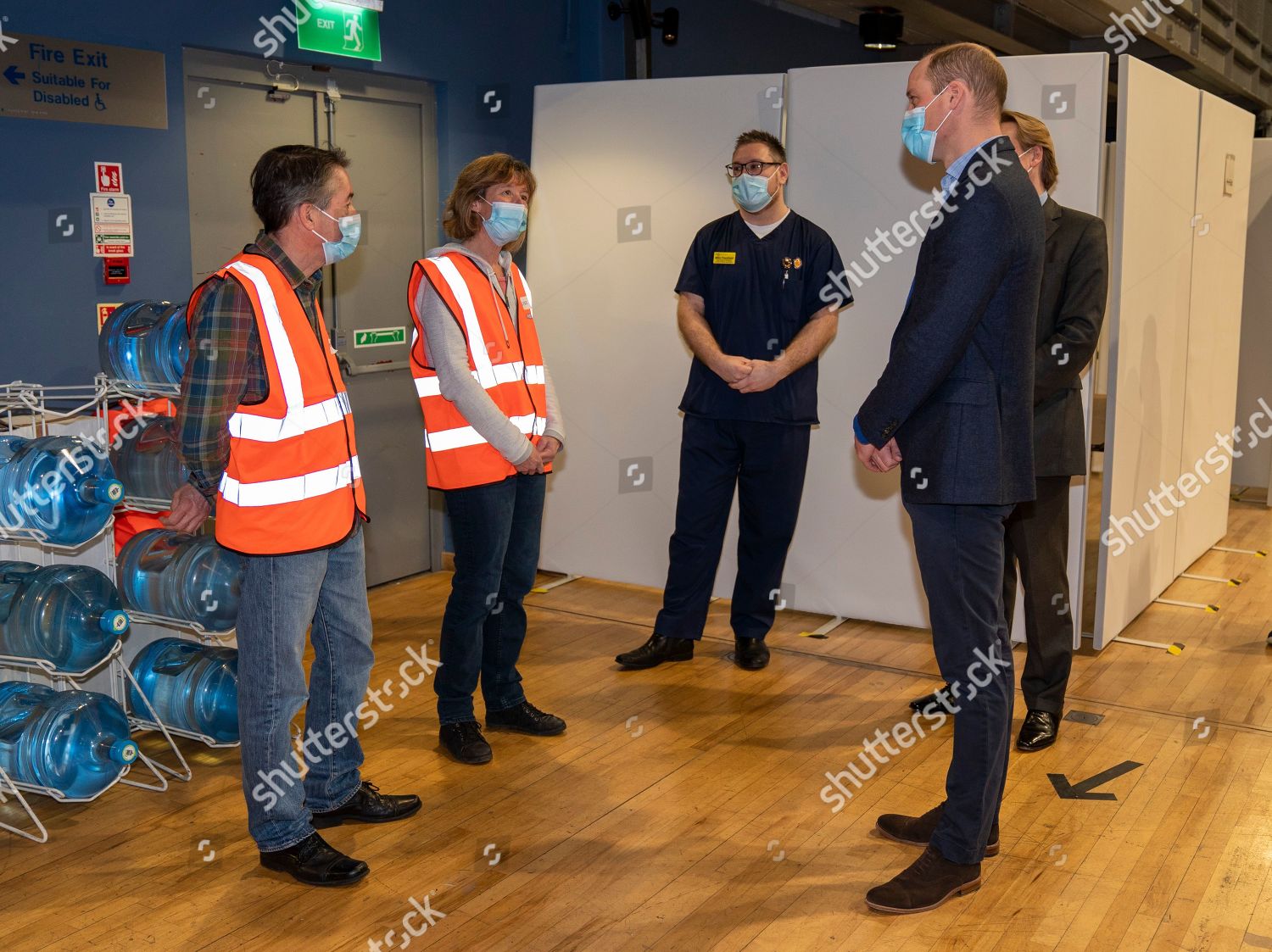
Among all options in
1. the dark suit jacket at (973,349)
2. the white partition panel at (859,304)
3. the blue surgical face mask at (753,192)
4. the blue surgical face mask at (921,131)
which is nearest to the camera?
the dark suit jacket at (973,349)

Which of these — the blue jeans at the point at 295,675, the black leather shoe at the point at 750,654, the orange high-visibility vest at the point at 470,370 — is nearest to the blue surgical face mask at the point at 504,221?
the orange high-visibility vest at the point at 470,370

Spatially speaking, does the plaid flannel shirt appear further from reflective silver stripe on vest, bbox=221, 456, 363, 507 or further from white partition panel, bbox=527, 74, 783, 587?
white partition panel, bbox=527, 74, 783, 587

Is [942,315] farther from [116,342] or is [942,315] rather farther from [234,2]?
[234,2]

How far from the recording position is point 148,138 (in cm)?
429

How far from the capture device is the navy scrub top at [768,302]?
4.26 m

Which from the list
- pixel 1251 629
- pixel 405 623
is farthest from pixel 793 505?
pixel 1251 629

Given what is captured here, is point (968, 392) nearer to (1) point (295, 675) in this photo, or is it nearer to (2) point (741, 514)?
(1) point (295, 675)

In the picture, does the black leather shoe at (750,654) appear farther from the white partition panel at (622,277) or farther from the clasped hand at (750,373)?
the clasped hand at (750,373)

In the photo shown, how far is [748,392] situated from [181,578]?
6.28ft

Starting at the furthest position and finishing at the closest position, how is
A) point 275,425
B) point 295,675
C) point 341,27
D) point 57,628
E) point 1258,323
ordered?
point 1258,323 → point 341,27 → point 57,628 → point 295,675 → point 275,425

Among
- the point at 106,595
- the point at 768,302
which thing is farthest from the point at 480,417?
the point at 768,302

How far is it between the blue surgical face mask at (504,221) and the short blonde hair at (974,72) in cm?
129

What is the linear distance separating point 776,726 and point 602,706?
575 mm

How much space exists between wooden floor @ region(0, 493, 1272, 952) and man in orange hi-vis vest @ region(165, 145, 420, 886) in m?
0.27
